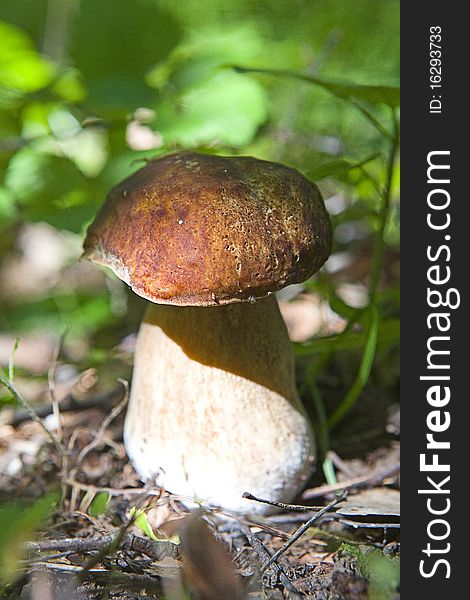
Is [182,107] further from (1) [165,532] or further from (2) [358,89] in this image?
(1) [165,532]

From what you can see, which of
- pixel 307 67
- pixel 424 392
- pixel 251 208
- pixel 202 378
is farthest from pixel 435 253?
pixel 307 67

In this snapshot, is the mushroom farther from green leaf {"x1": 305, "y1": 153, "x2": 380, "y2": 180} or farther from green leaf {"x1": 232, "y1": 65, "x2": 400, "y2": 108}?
green leaf {"x1": 232, "y1": 65, "x2": 400, "y2": 108}

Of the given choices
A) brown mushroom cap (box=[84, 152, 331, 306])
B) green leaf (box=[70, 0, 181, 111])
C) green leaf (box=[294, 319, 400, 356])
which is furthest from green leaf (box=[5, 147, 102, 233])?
green leaf (box=[294, 319, 400, 356])

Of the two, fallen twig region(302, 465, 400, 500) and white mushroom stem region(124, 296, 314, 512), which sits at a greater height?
white mushroom stem region(124, 296, 314, 512)

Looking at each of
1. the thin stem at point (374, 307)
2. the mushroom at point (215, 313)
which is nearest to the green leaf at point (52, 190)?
the mushroom at point (215, 313)

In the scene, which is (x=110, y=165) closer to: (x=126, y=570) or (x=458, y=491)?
(x=126, y=570)

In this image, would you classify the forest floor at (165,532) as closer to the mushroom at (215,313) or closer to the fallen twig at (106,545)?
the fallen twig at (106,545)

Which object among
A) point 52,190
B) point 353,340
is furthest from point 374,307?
point 52,190
